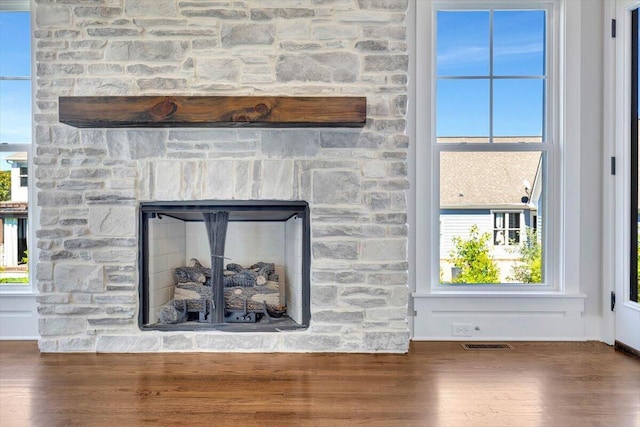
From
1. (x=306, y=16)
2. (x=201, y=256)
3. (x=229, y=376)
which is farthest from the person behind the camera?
(x=201, y=256)

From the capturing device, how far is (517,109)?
3.56 meters

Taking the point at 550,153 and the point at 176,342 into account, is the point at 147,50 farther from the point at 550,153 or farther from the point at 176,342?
the point at 550,153

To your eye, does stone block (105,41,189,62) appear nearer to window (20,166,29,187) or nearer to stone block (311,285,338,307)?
window (20,166,29,187)

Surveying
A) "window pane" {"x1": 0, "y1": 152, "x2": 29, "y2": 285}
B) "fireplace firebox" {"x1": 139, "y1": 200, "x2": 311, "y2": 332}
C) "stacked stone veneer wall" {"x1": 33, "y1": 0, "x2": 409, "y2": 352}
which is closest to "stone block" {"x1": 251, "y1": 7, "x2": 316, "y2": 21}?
"stacked stone veneer wall" {"x1": 33, "y1": 0, "x2": 409, "y2": 352}

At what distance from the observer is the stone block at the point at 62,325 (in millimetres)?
3188

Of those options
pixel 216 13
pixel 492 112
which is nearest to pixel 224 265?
pixel 216 13

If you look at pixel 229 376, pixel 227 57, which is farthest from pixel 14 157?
pixel 229 376

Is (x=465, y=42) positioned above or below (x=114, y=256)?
above

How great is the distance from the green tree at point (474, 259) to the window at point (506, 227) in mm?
75

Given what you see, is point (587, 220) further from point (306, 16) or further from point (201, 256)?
point (201, 256)

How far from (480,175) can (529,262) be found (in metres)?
0.77

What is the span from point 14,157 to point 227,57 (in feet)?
6.23

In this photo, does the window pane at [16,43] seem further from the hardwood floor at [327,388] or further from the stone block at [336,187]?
the stone block at [336,187]

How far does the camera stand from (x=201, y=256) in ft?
11.4
